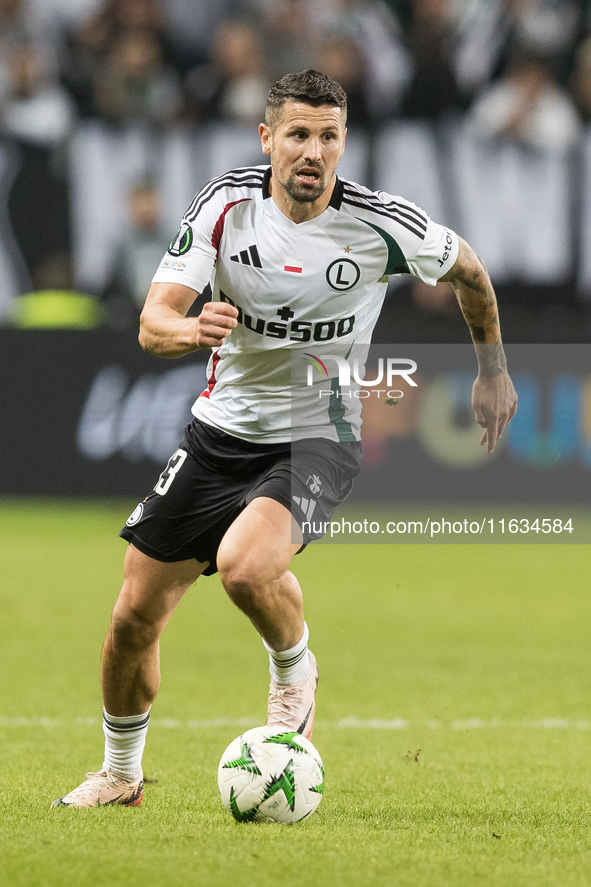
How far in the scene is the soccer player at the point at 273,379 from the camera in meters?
4.28

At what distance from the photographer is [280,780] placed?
13.1 ft

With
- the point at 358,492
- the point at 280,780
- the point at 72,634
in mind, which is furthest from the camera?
the point at 358,492

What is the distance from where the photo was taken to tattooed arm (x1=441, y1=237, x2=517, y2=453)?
4.68 m

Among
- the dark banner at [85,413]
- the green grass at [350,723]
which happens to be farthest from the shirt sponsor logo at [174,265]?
the dark banner at [85,413]

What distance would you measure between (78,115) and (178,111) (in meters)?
1.17

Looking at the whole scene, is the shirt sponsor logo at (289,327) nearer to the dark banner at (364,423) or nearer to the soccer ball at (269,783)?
the soccer ball at (269,783)

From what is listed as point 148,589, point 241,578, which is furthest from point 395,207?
point 148,589

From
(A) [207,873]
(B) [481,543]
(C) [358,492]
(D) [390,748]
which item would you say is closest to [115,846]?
(A) [207,873]

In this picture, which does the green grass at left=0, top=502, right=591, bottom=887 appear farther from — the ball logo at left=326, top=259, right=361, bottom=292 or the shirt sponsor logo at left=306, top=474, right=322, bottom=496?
the ball logo at left=326, top=259, right=361, bottom=292

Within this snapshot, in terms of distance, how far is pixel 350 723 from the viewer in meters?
5.90

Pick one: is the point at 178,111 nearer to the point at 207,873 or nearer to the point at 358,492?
the point at 358,492

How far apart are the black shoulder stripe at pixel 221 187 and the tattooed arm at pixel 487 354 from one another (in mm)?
813

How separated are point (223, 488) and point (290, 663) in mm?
676

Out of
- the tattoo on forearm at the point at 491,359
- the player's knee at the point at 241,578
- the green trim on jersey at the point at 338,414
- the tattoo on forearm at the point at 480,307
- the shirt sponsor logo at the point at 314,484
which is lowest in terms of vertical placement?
the player's knee at the point at 241,578
